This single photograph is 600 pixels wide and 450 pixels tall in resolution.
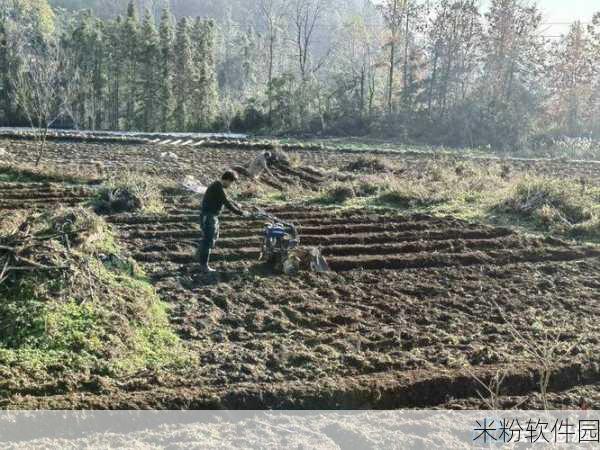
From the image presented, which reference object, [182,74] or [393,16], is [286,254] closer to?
[182,74]

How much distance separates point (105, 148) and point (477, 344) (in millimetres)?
21145

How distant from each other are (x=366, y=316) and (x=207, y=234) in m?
2.68

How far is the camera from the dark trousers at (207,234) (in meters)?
9.12

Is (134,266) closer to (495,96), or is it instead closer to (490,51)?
(495,96)

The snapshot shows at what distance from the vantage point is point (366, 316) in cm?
801

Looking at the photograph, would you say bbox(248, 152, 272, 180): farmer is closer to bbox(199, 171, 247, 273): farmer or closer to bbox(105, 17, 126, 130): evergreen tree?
bbox(199, 171, 247, 273): farmer

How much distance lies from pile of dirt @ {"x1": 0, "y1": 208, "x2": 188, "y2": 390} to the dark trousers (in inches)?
50.7

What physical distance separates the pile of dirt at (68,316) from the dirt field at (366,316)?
0.30m

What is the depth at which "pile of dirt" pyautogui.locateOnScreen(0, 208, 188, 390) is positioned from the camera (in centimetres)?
603

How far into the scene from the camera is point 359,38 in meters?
57.2

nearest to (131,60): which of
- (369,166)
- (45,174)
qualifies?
(369,166)

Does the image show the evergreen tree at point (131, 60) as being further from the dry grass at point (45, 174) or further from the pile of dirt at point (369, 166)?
the dry grass at point (45, 174)

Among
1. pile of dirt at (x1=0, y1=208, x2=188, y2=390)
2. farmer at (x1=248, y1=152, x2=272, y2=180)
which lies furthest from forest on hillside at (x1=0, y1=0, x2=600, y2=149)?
pile of dirt at (x1=0, y1=208, x2=188, y2=390)

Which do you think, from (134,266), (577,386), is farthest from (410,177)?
(577,386)
